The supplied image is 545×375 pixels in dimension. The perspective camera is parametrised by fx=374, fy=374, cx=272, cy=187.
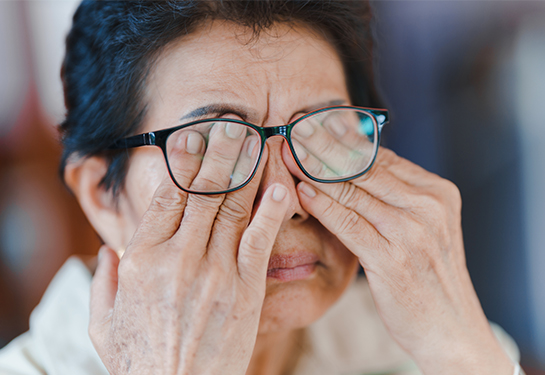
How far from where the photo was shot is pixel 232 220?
0.96 metres

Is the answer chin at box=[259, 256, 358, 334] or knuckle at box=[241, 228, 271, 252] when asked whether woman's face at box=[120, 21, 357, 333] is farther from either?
knuckle at box=[241, 228, 271, 252]

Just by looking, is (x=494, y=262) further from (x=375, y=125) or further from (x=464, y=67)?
(x=375, y=125)

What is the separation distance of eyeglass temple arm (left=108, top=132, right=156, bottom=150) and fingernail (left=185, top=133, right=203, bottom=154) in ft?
0.34

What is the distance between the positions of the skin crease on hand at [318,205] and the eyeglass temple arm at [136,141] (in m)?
0.03

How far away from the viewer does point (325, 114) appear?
3.67 feet

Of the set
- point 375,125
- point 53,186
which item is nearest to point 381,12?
point 375,125

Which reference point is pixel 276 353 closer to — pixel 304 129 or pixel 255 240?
pixel 255 240

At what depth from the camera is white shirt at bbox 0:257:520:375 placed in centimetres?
127

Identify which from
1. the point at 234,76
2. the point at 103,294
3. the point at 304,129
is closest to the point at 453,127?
the point at 304,129

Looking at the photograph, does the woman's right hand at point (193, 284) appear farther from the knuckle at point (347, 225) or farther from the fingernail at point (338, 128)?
the fingernail at point (338, 128)

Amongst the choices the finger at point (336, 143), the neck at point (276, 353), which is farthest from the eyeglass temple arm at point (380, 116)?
the neck at point (276, 353)

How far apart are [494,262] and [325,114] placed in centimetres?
245

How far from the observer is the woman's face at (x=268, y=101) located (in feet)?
3.46

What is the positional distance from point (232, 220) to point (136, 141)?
0.39 meters
